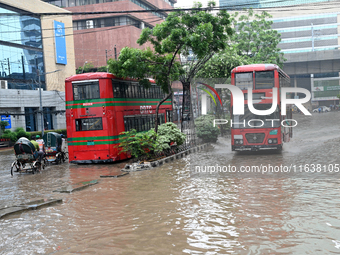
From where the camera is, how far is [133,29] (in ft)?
191

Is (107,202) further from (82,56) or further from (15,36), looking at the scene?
(82,56)

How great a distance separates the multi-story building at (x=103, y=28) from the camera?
57.7m

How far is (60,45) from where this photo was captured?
1886 inches

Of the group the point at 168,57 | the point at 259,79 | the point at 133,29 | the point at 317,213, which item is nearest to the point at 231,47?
the point at 168,57

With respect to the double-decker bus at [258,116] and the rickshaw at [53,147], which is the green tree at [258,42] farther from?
the rickshaw at [53,147]

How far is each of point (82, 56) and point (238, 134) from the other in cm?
Answer: 4881

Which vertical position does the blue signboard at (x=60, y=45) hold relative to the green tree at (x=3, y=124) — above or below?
above

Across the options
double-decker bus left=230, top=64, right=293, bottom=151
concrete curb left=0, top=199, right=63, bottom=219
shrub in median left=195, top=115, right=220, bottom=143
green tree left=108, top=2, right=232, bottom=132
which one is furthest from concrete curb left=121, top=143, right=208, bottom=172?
concrete curb left=0, top=199, right=63, bottom=219

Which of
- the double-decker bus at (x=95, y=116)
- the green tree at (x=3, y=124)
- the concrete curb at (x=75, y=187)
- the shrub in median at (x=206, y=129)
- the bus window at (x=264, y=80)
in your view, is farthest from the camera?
the green tree at (x=3, y=124)

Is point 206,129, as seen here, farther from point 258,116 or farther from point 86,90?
point 86,90

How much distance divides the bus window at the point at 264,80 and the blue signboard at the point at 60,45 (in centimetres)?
3632

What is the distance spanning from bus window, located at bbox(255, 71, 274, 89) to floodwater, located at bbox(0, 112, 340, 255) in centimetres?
500

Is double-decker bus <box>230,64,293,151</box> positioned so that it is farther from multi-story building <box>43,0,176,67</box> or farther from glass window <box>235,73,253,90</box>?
multi-story building <box>43,0,176,67</box>

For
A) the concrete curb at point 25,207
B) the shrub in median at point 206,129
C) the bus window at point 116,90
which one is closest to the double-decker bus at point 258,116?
the bus window at point 116,90
